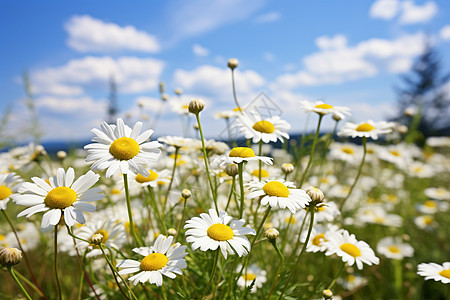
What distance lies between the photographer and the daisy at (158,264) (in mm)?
826

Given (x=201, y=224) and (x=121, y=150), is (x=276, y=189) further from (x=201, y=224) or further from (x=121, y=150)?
(x=121, y=150)

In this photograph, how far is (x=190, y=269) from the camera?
3.84ft

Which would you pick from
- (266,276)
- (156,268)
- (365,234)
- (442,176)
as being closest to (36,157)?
(156,268)

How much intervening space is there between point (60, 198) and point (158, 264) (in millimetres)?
329

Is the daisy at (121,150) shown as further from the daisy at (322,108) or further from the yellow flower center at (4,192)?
the daisy at (322,108)

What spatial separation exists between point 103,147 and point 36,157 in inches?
44.1

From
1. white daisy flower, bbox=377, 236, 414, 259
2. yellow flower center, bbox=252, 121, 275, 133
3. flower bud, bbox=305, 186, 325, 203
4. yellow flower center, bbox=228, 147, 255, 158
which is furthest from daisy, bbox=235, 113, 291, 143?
white daisy flower, bbox=377, 236, 414, 259

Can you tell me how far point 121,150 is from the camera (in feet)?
2.84

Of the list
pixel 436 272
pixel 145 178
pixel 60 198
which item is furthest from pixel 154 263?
pixel 436 272

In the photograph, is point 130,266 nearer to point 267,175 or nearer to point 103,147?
point 103,147

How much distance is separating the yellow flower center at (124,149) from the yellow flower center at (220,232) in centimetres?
31

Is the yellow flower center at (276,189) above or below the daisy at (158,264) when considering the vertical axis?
above

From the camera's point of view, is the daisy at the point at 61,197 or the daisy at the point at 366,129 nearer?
the daisy at the point at 61,197

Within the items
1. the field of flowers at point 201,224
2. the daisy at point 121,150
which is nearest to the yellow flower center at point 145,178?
the field of flowers at point 201,224
